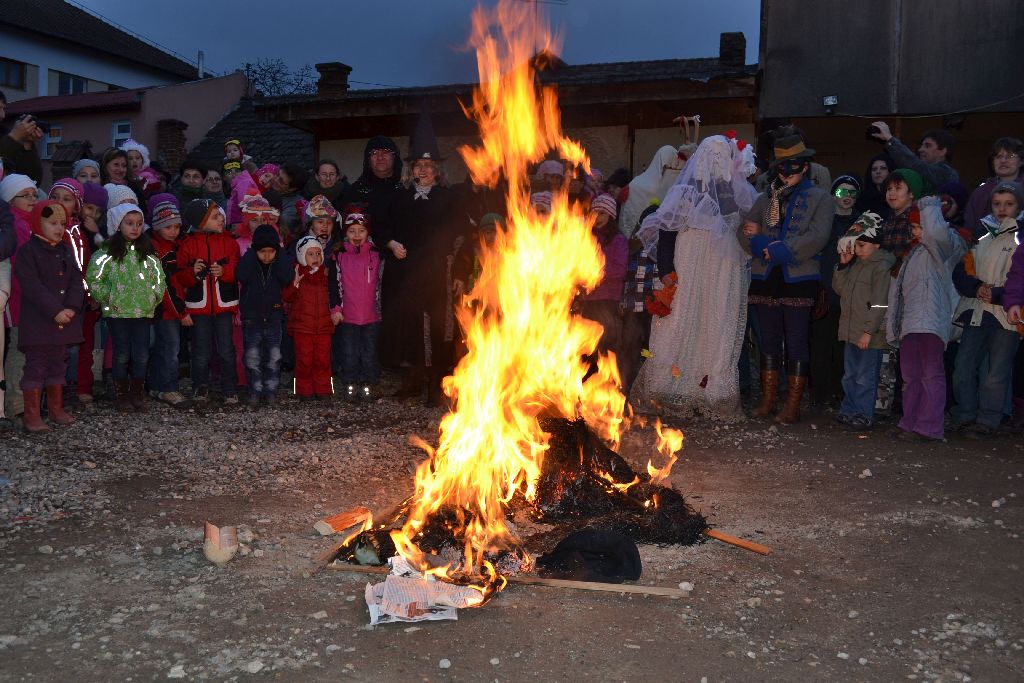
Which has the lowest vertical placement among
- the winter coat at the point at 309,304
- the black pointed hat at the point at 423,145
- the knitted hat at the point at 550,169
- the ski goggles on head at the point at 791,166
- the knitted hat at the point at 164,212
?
the winter coat at the point at 309,304

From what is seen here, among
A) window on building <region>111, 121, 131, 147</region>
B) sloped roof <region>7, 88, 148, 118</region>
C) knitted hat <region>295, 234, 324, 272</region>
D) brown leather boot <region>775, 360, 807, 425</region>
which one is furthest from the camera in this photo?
window on building <region>111, 121, 131, 147</region>

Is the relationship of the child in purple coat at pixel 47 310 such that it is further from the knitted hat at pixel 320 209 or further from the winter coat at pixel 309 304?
the knitted hat at pixel 320 209

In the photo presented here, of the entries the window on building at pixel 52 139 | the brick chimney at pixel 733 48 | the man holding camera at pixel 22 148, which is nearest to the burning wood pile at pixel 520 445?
the man holding camera at pixel 22 148

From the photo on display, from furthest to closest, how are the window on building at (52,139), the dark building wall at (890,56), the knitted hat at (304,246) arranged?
the window on building at (52,139) → the dark building wall at (890,56) → the knitted hat at (304,246)

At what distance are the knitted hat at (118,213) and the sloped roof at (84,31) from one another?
32286 mm

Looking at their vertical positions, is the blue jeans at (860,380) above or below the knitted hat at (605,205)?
below

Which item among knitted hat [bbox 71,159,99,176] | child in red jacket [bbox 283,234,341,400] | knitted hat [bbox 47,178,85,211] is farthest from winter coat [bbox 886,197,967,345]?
knitted hat [bbox 71,159,99,176]

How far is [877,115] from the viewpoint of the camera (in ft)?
40.3

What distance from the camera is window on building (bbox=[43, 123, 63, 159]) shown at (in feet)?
89.8

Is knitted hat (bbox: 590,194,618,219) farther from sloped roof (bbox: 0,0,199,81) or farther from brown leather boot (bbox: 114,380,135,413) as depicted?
sloped roof (bbox: 0,0,199,81)

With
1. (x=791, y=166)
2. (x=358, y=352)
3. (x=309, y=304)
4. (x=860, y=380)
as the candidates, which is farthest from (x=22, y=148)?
(x=860, y=380)

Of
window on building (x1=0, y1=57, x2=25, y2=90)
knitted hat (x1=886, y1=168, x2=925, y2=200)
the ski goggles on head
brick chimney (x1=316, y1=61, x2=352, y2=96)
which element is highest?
window on building (x1=0, y1=57, x2=25, y2=90)

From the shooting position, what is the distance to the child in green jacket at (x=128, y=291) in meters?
8.10

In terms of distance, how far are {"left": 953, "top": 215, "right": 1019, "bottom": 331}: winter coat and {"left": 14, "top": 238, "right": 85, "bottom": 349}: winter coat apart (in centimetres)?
735
